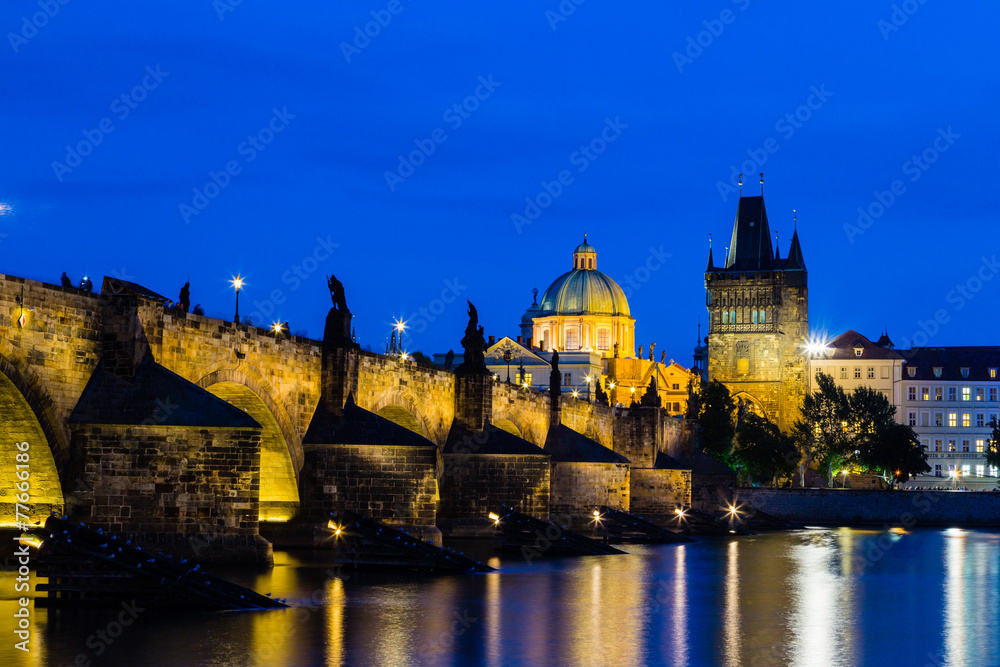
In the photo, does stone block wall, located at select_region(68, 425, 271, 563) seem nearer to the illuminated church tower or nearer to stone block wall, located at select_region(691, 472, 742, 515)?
stone block wall, located at select_region(691, 472, 742, 515)

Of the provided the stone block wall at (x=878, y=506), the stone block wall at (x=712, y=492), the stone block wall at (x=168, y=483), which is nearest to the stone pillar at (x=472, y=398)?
the stone block wall at (x=168, y=483)

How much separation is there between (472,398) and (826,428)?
74973 mm

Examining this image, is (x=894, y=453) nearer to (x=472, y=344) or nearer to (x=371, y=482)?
(x=472, y=344)

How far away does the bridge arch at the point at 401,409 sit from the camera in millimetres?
42866

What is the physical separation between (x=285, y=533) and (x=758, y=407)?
361 feet

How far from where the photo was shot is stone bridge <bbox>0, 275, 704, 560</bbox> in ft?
89.5

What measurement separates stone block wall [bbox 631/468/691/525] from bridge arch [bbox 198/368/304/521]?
35552mm

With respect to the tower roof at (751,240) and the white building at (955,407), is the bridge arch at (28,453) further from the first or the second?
the tower roof at (751,240)

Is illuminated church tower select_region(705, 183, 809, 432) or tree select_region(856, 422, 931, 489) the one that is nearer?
tree select_region(856, 422, 931, 489)

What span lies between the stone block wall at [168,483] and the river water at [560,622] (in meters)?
1.41

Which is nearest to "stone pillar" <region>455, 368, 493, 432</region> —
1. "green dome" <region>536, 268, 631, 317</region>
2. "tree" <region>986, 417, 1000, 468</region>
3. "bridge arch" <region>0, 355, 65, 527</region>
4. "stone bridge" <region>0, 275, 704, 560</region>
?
"stone bridge" <region>0, 275, 704, 560</region>

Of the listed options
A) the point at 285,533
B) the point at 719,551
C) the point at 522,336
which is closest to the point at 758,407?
the point at 522,336

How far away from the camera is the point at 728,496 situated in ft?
257

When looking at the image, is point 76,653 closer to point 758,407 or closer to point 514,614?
point 514,614
